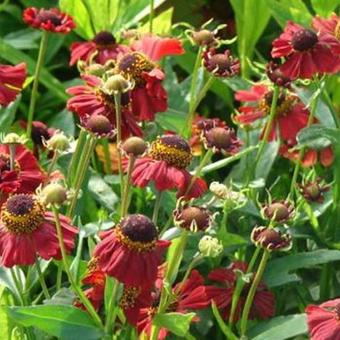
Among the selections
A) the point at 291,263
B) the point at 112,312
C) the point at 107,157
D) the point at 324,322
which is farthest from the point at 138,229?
the point at 107,157

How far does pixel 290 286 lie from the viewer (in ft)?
5.04

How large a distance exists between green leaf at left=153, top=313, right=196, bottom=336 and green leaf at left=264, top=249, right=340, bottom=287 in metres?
0.27

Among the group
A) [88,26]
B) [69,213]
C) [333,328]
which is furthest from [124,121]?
[88,26]

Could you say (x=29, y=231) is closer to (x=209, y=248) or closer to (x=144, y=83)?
(x=209, y=248)

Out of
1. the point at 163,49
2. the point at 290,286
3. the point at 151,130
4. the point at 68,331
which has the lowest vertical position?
the point at 290,286

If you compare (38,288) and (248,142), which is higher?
(248,142)

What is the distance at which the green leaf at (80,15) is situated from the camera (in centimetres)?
199

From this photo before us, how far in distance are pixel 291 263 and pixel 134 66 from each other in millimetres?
336

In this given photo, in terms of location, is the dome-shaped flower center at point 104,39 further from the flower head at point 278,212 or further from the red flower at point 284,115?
the flower head at point 278,212

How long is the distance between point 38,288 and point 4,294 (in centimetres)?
18

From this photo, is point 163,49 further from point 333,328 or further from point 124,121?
point 333,328

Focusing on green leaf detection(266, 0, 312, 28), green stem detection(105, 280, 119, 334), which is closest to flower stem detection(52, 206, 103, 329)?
green stem detection(105, 280, 119, 334)

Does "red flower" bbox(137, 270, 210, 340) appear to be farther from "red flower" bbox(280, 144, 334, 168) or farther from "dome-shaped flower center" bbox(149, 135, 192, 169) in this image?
"red flower" bbox(280, 144, 334, 168)

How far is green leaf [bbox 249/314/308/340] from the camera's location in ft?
4.28
